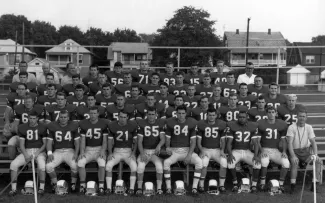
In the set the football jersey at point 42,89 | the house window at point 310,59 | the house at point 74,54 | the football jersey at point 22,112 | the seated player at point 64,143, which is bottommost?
the seated player at point 64,143

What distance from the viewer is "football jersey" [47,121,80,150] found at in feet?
21.7

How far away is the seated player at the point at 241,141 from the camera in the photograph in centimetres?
668

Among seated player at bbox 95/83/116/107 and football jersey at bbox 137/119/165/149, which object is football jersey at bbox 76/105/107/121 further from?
football jersey at bbox 137/119/165/149

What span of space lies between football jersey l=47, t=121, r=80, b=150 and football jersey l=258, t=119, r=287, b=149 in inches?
129

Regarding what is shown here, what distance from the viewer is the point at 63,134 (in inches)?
261

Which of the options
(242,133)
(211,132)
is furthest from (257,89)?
(211,132)

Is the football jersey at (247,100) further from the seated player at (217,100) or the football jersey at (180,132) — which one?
the football jersey at (180,132)

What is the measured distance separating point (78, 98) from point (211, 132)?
105 inches

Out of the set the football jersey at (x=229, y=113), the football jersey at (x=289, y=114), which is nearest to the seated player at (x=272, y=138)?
the football jersey at (x=289, y=114)

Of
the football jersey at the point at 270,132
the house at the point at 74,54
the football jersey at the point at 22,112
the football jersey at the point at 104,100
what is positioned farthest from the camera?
the house at the point at 74,54

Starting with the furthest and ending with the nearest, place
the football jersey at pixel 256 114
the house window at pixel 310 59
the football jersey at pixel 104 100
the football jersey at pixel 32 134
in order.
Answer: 1. the house window at pixel 310 59
2. the football jersey at pixel 104 100
3. the football jersey at pixel 256 114
4. the football jersey at pixel 32 134

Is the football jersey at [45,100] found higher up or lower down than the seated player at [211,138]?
higher up

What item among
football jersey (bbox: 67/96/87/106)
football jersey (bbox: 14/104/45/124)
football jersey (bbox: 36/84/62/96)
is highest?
football jersey (bbox: 36/84/62/96)

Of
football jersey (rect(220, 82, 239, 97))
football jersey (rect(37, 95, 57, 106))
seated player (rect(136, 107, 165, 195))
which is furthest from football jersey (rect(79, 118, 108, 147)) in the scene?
football jersey (rect(220, 82, 239, 97))
